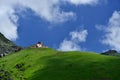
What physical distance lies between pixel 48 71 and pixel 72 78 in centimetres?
2390

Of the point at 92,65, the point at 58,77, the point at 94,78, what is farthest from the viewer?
the point at 92,65

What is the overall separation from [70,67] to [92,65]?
12.3 meters

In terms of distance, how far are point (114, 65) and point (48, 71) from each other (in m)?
35.2

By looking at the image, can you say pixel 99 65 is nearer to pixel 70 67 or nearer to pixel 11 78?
pixel 70 67

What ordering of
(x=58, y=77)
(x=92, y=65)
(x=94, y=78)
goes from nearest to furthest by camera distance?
1. (x=94, y=78)
2. (x=58, y=77)
3. (x=92, y=65)

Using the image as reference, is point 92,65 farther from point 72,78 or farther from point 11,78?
point 11,78

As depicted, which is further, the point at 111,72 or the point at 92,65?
the point at 92,65

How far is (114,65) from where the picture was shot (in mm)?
187625

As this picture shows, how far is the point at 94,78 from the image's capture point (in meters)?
167

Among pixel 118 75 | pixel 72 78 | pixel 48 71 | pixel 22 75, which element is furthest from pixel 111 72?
pixel 22 75

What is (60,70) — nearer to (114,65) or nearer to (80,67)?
(80,67)

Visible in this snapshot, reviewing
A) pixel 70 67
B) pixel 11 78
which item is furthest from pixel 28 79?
pixel 70 67

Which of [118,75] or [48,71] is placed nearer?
[118,75]

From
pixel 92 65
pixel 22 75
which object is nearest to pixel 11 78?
pixel 22 75
